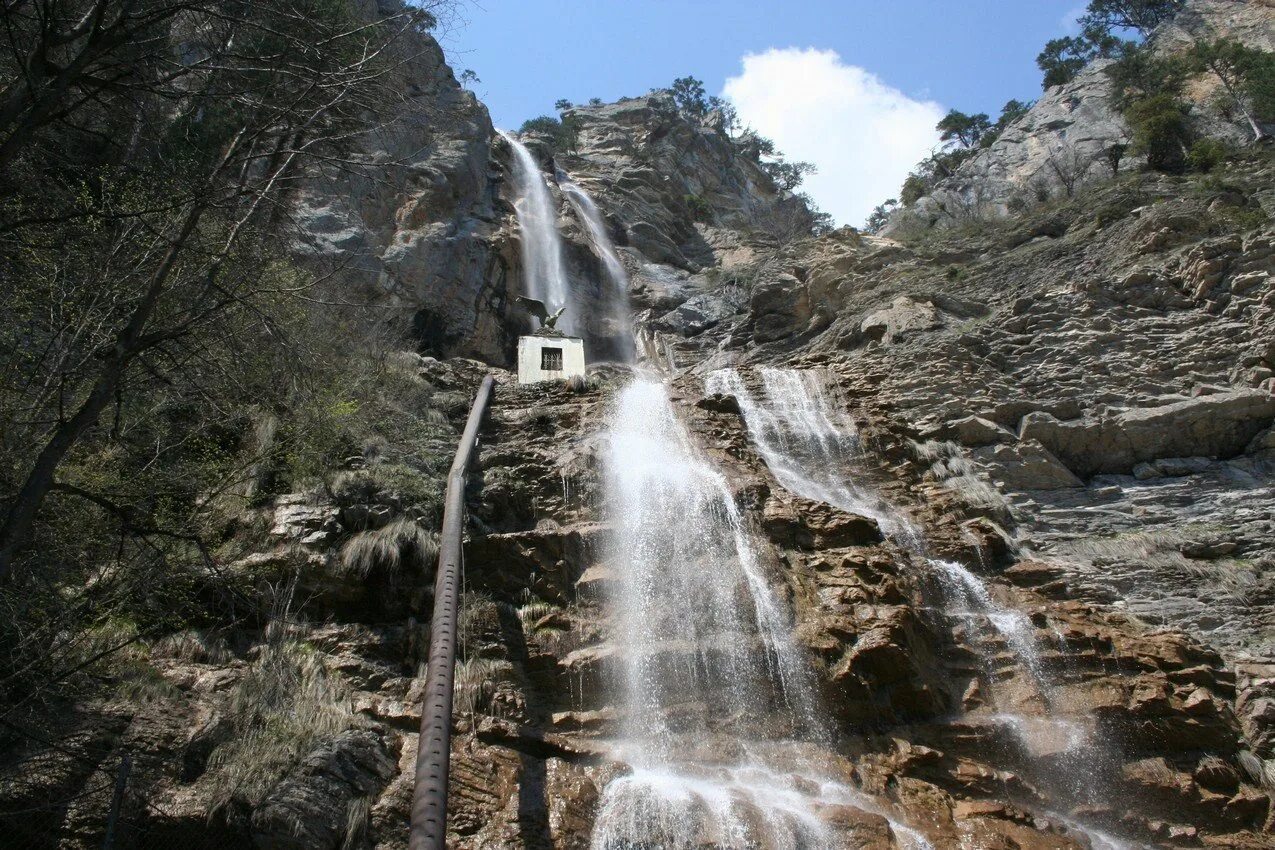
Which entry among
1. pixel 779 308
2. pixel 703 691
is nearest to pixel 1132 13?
pixel 779 308

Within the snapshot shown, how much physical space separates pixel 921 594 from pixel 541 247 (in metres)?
18.7

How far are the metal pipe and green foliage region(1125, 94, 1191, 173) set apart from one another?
21.3 m

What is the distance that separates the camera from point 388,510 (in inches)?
346

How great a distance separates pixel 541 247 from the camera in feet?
82.1

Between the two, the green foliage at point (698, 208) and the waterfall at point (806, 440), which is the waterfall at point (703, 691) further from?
the green foliage at point (698, 208)

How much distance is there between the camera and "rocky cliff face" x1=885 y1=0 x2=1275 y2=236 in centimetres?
2525

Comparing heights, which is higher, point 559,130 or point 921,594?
point 559,130

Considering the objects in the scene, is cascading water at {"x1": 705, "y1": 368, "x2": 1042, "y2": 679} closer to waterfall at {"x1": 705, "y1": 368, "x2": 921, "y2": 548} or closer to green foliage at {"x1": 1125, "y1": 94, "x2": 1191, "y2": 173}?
waterfall at {"x1": 705, "y1": 368, "x2": 921, "y2": 548}

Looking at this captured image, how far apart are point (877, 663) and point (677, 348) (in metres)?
15.1

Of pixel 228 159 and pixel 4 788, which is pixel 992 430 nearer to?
pixel 228 159

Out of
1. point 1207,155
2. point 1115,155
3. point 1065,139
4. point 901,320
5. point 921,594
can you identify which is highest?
point 1065,139

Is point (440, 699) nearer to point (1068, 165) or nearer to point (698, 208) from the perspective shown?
point (1068, 165)

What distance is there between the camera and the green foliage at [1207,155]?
1884 cm

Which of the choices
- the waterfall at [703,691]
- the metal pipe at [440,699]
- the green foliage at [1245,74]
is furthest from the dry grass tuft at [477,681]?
the green foliage at [1245,74]
